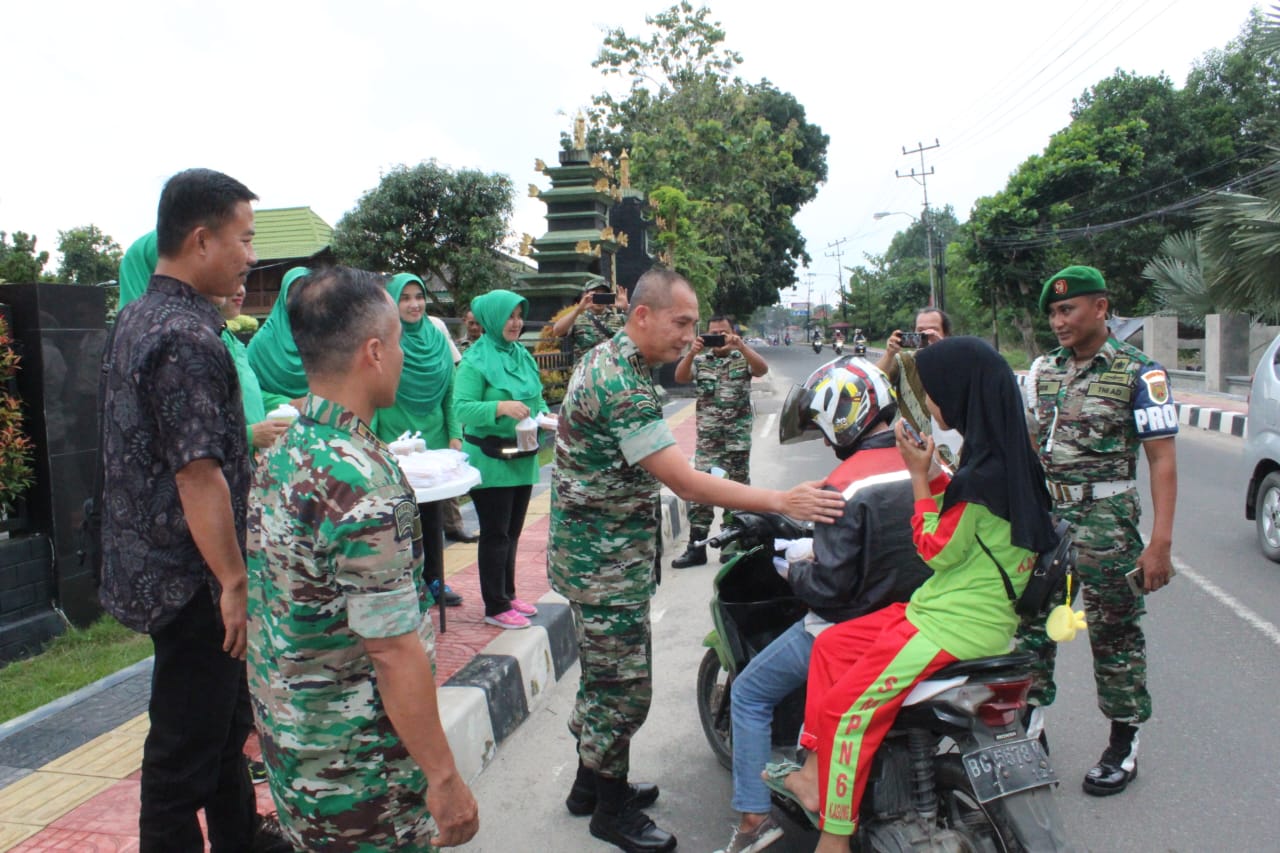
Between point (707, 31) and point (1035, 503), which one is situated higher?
point (707, 31)

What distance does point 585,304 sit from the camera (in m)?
5.30

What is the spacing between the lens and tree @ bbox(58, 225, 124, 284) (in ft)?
91.8

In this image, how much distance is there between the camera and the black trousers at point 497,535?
4.43m

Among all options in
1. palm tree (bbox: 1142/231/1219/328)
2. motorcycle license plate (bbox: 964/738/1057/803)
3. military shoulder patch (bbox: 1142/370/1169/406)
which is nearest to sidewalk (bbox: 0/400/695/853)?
motorcycle license plate (bbox: 964/738/1057/803)

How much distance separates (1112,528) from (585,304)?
3.11 metres

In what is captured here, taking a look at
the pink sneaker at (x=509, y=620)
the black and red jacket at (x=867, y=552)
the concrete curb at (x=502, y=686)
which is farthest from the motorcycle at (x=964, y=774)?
the pink sneaker at (x=509, y=620)

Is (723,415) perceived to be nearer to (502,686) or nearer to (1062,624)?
(502,686)

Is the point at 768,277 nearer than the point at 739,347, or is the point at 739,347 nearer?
the point at 739,347

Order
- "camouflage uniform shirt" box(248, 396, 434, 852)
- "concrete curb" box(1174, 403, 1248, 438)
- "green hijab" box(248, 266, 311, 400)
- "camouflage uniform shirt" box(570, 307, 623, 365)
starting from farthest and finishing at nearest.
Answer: "concrete curb" box(1174, 403, 1248, 438)
"camouflage uniform shirt" box(570, 307, 623, 365)
"green hijab" box(248, 266, 311, 400)
"camouflage uniform shirt" box(248, 396, 434, 852)

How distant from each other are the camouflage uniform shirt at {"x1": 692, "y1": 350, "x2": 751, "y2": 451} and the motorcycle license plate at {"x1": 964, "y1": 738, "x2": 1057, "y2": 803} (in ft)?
14.6

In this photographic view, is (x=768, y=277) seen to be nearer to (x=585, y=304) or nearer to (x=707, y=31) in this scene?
(x=707, y=31)

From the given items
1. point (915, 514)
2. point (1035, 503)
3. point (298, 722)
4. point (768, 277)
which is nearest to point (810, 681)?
point (915, 514)

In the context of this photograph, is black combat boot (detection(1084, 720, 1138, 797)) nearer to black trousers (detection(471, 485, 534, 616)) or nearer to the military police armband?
the military police armband

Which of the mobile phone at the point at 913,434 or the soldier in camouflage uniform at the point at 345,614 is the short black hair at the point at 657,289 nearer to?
the mobile phone at the point at 913,434
